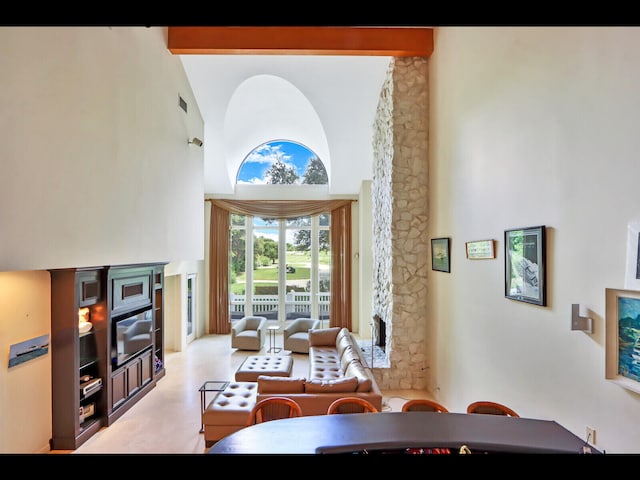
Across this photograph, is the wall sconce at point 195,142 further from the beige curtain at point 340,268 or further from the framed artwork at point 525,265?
the framed artwork at point 525,265

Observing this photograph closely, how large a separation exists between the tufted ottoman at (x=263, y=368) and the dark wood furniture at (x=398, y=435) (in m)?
3.38

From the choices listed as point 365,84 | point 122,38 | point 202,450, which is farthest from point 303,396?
point 365,84

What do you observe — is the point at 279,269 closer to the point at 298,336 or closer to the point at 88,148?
the point at 298,336

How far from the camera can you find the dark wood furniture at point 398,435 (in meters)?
1.36

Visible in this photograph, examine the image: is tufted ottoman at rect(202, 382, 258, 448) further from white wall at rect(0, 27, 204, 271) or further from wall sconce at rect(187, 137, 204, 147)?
wall sconce at rect(187, 137, 204, 147)

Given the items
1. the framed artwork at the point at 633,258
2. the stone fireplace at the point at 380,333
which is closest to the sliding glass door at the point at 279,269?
the stone fireplace at the point at 380,333

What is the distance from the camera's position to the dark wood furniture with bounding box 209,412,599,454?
136cm

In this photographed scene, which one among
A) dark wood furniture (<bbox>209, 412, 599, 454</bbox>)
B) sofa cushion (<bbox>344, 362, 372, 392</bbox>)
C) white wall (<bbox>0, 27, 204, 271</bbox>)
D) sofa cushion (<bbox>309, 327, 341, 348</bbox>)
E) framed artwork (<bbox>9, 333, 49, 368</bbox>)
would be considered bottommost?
sofa cushion (<bbox>309, 327, 341, 348</bbox>)

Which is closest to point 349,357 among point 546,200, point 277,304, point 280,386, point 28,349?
point 280,386

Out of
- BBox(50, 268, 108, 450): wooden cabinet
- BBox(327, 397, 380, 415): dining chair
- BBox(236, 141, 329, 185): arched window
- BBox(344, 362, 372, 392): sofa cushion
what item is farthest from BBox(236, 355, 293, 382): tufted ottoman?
BBox(236, 141, 329, 185): arched window

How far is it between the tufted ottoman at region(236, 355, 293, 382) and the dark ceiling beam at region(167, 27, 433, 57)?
4605 mm

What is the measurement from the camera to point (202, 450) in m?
3.52

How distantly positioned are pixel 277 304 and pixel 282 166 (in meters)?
3.62
